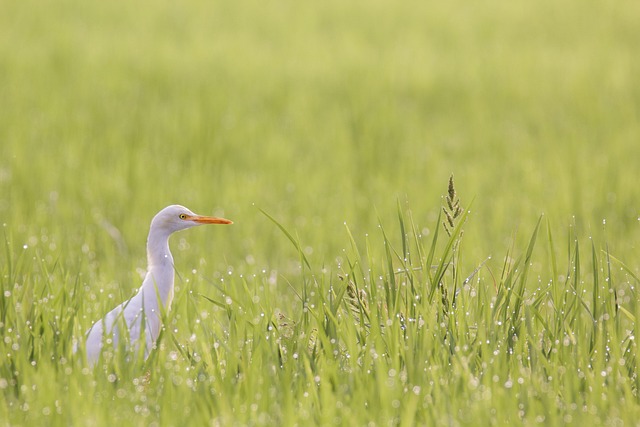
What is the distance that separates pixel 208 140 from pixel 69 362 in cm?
554

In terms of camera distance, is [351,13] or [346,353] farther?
[351,13]

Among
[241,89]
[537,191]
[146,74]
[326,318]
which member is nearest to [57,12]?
[146,74]

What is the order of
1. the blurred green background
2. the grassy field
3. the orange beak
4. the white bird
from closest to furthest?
1. the grassy field
2. the white bird
3. the orange beak
4. the blurred green background

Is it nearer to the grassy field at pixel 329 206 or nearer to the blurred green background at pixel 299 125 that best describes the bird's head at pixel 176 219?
the grassy field at pixel 329 206

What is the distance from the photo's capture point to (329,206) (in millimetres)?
6949

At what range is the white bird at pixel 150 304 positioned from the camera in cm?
313

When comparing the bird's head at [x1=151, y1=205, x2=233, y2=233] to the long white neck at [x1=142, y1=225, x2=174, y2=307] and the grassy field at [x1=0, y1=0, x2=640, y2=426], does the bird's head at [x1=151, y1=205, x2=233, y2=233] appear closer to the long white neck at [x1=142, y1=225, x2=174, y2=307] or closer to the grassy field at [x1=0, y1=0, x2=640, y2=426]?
the long white neck at [x1=142, y1=225, x2=174, y2=307]

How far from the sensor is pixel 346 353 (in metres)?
3.23

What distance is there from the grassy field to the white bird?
3.6 inches

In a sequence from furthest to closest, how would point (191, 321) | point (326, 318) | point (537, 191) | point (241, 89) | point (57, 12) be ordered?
point (57, 12) → point (241, 89) → point (537, 191) → point (191, 321) → point (326, 318)

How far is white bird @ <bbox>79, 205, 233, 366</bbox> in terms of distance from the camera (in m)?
3.13

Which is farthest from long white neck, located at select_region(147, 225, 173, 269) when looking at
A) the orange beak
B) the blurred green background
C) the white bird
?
the blurred green background

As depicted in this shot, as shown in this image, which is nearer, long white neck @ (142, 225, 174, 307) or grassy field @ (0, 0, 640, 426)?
grassy field @ (0, 0, 640, 426)

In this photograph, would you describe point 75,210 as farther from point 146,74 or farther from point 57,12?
point 57,12
